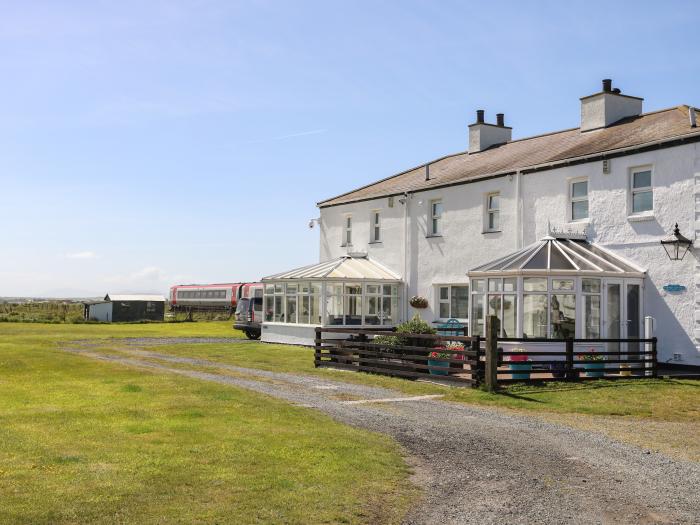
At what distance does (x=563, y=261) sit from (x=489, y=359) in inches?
258

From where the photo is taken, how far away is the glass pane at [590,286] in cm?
2230

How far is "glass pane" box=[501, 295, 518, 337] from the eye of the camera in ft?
75.3

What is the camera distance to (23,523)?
269 inches

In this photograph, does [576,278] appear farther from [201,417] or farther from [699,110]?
[201,417]

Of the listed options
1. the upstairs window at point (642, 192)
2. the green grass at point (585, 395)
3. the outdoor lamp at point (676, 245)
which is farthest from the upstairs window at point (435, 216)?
the green grass at point (585, 395)

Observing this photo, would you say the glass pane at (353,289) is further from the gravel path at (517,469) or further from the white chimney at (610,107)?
the gravel path at (517,469)

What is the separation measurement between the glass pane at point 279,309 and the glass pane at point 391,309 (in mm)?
4761

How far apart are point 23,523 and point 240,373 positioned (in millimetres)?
13600


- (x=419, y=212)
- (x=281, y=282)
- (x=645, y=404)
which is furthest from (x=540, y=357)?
(x=281, y=282)

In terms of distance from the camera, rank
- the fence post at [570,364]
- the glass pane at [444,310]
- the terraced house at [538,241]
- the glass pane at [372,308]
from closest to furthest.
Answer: the fence post at [570,364], the terraced house at [538,241], the glass pane at [444,310], the glass pane at [372,308]

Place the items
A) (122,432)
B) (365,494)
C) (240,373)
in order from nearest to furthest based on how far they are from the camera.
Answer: (365,494), (122,432), (240,373)

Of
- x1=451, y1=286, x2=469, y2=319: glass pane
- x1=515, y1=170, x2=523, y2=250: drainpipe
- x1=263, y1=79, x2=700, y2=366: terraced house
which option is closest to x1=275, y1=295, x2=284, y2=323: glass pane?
x1=263, y1=79, x2=700, y2=366: terraced house

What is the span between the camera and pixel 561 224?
25312mm

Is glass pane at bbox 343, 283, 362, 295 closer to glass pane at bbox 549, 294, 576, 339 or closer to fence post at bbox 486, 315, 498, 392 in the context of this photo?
glass pane at bbox 549, 294, 576, 339
